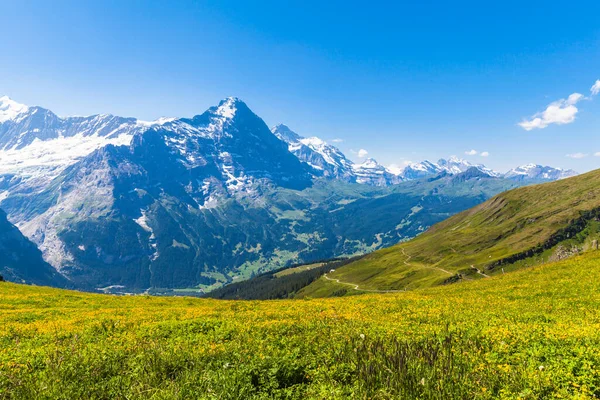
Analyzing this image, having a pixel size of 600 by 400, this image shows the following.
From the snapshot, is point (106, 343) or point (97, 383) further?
point (106, 343)

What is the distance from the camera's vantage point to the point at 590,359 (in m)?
10.6

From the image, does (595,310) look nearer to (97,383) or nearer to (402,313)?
(402,313)

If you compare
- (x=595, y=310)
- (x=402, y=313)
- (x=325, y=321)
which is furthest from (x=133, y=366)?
(x=595, y=310)

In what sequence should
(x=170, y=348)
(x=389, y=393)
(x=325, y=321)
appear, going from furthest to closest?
1. (x=325, y=321)
2. (x=170, y=348)
3. (x=389, y=393)

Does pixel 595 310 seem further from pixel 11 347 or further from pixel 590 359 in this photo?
pixel 11 347

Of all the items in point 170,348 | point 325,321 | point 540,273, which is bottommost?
point 540,273

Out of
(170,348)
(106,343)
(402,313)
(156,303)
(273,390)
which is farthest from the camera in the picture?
(156,303)

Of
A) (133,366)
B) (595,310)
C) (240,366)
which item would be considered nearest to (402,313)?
(595,310)

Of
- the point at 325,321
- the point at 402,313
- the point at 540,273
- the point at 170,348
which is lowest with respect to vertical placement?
the point at 540,273

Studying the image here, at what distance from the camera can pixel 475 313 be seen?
22.0 meters

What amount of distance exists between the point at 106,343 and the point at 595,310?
30.3 m

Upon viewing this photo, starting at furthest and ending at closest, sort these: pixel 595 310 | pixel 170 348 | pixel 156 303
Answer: pixel 156 303 → pixel 595 310 → pixel 170 348

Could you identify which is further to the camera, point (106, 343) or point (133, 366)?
point (106, 343)

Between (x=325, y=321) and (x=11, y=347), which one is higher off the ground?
(x=11, y=347)
